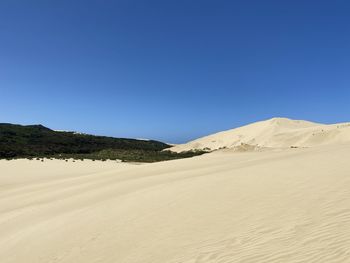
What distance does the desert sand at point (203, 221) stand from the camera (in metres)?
5.64

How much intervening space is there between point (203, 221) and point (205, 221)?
0.05m

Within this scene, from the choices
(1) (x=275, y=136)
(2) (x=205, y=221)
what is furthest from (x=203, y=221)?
(1) (x=275, y=136)

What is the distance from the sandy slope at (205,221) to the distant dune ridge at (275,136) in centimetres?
2215

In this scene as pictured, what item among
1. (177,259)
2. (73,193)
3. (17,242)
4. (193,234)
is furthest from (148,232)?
(73,193)

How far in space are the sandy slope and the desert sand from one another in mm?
20

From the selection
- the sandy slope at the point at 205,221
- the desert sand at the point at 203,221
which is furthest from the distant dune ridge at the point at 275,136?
the sandy slope at the point at 205,221

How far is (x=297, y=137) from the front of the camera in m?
39.9

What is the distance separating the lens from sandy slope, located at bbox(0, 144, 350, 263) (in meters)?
5.64

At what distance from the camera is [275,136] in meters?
42.8

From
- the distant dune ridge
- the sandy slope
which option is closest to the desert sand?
the sandy slope

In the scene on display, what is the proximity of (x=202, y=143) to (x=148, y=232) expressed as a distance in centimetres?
4289

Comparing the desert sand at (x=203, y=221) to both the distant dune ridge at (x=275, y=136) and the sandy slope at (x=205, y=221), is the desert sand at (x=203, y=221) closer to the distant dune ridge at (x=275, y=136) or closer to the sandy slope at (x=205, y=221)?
the sandy slope at (x=205, y=221)

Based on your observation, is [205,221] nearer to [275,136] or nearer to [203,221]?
[203,221]

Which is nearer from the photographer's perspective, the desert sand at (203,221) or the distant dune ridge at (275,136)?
the desert sand at (203,221)
